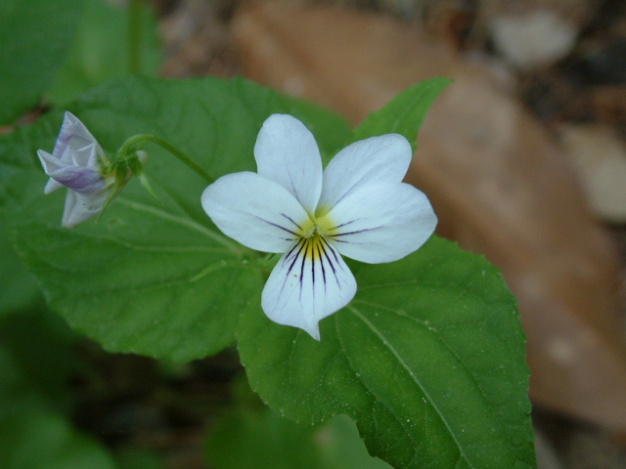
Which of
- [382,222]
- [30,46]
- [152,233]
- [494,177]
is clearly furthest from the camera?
[494,177]

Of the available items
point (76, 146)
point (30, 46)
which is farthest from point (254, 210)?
point (30, 46)

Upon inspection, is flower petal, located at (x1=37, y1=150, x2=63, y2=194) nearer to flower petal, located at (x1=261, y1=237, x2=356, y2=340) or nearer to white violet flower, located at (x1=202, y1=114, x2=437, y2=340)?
white violet flower, located at (x1=202, y1=114, x2=437, y2=340)

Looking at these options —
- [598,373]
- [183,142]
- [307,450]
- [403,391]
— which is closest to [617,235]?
[598,373]

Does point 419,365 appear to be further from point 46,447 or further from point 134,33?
point 134,33

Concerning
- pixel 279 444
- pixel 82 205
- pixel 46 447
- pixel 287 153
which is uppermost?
pixel 287 153

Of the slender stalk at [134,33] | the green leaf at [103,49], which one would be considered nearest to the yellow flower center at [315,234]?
the slender stalk at [134,33]

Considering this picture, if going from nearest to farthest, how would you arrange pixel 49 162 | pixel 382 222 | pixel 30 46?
pixel 382 222 → pixel 49 162 → pixel 30 46

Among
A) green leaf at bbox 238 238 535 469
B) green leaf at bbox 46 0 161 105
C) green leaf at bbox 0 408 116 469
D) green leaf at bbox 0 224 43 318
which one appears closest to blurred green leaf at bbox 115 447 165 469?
green leaf at bbox 0 408 116 469
